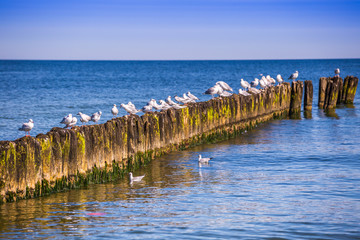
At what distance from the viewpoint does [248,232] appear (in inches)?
317

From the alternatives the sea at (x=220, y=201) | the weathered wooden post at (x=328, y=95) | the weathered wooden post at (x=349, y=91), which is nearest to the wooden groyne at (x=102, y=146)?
the sea at (x=220, y=201)

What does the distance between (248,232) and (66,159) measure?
15.1 ft

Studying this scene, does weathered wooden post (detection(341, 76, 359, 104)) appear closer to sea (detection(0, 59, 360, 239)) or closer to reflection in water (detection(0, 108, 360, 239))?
sea (detection(0, 59, 360, 239))

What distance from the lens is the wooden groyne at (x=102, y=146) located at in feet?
32.0

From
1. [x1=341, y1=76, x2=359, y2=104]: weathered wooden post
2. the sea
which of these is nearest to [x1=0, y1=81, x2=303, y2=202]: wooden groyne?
the sea

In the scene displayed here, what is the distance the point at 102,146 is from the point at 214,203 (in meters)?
3.43

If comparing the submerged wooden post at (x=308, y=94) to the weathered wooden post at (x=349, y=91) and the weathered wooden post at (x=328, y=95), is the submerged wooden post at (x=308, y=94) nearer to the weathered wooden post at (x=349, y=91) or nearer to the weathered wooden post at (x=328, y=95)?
the weathered wooden post at (x=328, y=95)

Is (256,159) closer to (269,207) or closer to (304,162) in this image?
(304,162)

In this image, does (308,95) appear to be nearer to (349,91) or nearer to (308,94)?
(308,94)

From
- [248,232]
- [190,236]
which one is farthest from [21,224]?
[248,232]

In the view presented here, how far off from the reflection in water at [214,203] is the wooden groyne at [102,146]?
329 mm

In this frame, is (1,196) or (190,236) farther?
(1,196)

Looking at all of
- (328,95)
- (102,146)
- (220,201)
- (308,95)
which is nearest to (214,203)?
(220,201)

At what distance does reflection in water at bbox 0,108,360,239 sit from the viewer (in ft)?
27.0
